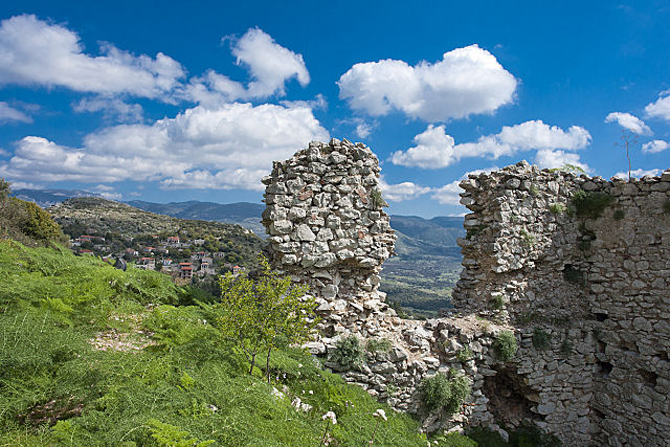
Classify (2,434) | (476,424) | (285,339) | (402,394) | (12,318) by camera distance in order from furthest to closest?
1. (476,424)
2. (402,394)
3. (285,339)
4. (12,318)
5. (2,434)

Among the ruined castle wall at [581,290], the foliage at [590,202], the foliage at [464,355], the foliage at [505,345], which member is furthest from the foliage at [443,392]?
the foliage at [590,202]

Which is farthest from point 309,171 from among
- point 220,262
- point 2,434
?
point 220,262

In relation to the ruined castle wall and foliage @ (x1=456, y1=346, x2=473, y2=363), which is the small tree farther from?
the ruined castle wall

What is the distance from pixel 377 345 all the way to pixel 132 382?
465cm

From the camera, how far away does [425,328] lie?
26.1 feet

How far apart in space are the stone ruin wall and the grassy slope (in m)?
1.93

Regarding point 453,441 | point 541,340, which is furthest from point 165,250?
point 541,340

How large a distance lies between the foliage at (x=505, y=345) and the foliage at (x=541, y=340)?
0.73 m

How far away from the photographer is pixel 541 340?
8133 millimetres

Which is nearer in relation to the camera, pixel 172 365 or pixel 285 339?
pixel 172 365

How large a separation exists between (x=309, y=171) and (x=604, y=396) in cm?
947

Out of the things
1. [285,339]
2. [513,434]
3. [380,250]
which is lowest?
[513,434]

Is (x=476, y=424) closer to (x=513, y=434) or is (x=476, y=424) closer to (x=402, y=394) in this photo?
(x=513, y=434)

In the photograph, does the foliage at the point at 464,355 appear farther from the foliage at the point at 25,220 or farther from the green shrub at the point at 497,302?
the foliage at the point at 25,220
